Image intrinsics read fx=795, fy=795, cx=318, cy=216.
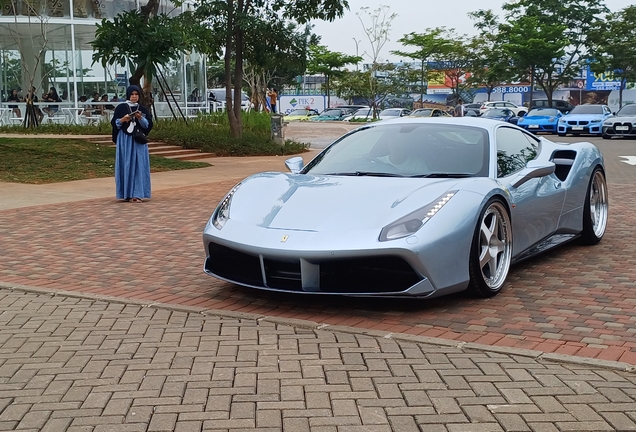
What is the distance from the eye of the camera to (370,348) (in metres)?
4.44

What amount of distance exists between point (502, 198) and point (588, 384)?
2.13m

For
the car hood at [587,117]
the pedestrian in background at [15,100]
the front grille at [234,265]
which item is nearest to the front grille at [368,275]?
the front grille at [234,265]

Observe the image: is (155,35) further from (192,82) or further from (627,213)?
(192,82)

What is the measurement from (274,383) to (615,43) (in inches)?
2138

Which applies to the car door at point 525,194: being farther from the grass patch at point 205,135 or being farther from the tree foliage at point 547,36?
the tree foliage at point 547,36

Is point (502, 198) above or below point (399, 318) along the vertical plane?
above

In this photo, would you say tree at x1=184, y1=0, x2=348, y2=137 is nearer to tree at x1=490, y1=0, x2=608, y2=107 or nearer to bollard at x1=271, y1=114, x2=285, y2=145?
bollard at x1=271, y1=114, x2=285, y2=145

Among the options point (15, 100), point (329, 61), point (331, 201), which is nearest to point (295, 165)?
point (331, 201)

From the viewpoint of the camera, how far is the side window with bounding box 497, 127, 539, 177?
20.6 feet

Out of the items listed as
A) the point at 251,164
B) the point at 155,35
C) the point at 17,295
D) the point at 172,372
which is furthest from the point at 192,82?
the point at 172,372

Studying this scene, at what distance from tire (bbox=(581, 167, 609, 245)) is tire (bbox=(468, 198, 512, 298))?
1.96 meters

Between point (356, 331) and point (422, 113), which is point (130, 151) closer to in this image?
point (356, 331)

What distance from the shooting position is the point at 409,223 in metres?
5.07

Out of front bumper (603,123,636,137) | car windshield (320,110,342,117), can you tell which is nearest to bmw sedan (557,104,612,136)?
front bumper (603,123,636,137)
